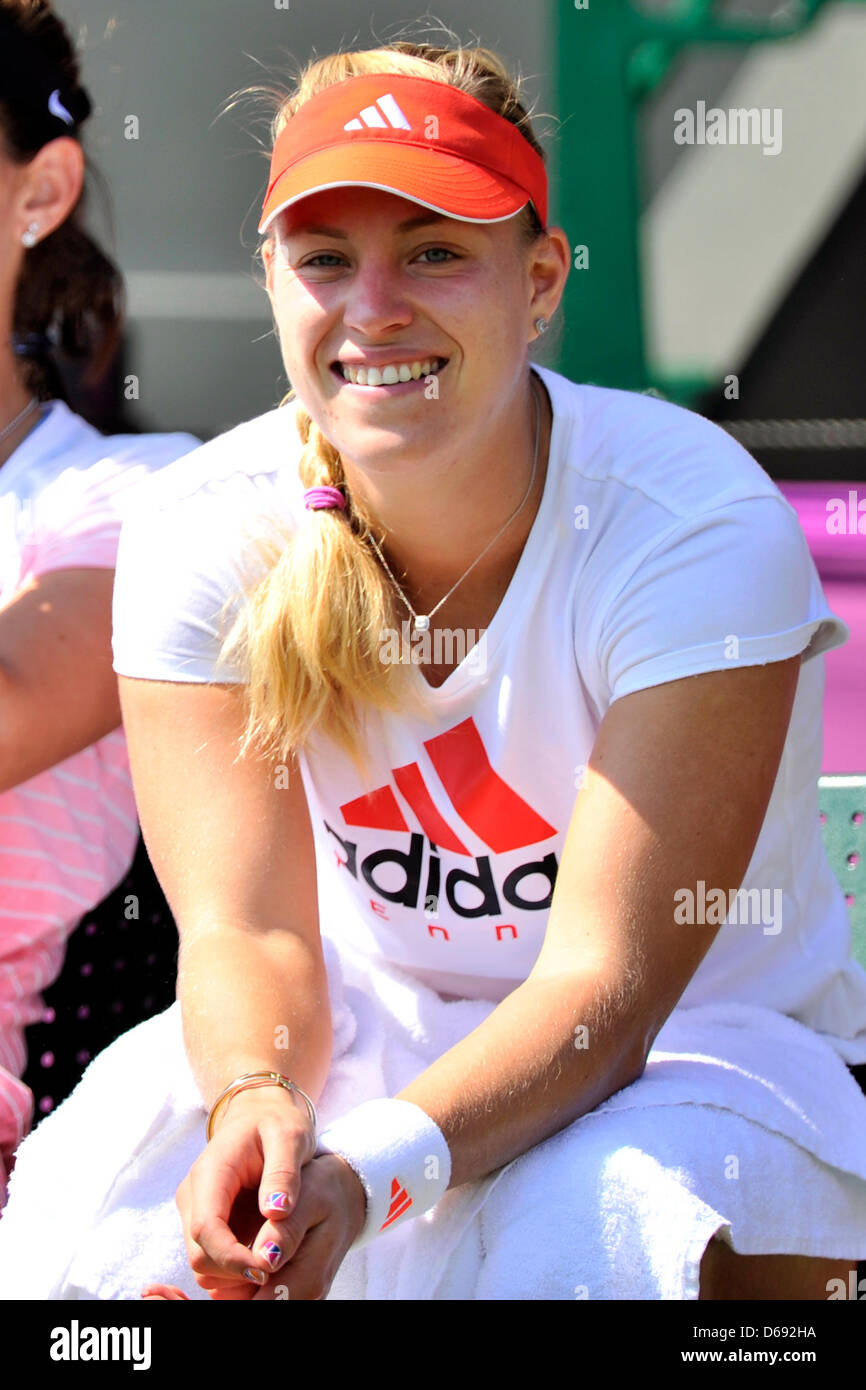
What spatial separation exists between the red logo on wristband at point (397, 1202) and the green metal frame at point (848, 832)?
0.92 m

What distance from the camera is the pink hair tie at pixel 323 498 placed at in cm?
152

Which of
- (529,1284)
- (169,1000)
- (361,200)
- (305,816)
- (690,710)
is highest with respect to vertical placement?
(361,200)

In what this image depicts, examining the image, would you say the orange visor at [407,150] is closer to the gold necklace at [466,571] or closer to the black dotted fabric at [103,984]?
the gold necklace at [466,571]

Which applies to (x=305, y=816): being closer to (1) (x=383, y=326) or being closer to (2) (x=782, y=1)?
(1) (x=383, y=326)

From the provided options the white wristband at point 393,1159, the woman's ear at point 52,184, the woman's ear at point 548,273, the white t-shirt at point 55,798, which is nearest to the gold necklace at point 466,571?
the woman's ear at point 548,273

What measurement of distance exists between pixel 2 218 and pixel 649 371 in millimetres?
880

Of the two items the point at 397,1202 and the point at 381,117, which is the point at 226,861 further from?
the point at 381,117

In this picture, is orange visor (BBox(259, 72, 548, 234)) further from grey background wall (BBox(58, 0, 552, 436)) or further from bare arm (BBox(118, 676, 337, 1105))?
grey background wall (BBox(58, 0, 552, 436))

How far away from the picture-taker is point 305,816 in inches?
60.7

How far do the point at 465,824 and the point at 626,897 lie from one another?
223 millimetres

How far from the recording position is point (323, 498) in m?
1.52

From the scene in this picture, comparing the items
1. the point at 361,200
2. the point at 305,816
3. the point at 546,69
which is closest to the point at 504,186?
the point at 361,200

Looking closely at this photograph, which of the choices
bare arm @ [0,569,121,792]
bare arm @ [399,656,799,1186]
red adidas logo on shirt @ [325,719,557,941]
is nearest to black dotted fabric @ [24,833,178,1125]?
bare arm @ [0,569,121,792]

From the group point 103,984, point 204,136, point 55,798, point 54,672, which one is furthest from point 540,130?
point 103,984
